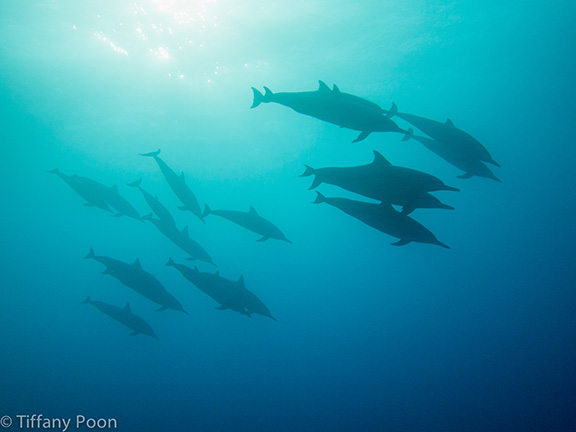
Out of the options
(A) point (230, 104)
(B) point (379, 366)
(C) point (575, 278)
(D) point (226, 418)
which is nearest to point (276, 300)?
(B) point (379, 366)

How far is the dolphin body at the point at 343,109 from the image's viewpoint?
4223 millimetres

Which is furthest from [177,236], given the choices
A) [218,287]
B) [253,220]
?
[253,220]

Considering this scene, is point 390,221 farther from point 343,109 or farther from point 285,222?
point 285,222

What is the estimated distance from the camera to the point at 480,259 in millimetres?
35531

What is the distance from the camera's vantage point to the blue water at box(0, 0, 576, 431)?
17000 millimetres

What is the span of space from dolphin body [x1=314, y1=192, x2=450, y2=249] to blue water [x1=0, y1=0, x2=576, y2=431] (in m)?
12.9

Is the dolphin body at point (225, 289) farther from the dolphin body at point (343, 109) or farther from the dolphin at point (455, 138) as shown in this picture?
the dolphin at point (455, 138)

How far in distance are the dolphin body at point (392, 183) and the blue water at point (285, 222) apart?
13.1m

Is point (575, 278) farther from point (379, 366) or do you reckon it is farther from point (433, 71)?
point (433, 71)

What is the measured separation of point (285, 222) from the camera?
140 feet

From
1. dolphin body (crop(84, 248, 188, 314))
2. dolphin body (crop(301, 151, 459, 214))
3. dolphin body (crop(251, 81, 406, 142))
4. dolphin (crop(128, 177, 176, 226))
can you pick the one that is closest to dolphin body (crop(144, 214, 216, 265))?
dolphin (crop(128, 177, 176, 226))

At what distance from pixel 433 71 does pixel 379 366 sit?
88.2ft

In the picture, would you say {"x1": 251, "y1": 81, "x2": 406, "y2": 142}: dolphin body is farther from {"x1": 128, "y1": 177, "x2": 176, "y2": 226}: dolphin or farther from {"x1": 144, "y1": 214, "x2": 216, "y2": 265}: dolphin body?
{"x1": 144, "y1": 214, "x2": 216, "y2": 265}: dolphin body

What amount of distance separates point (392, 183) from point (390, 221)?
0.51m
